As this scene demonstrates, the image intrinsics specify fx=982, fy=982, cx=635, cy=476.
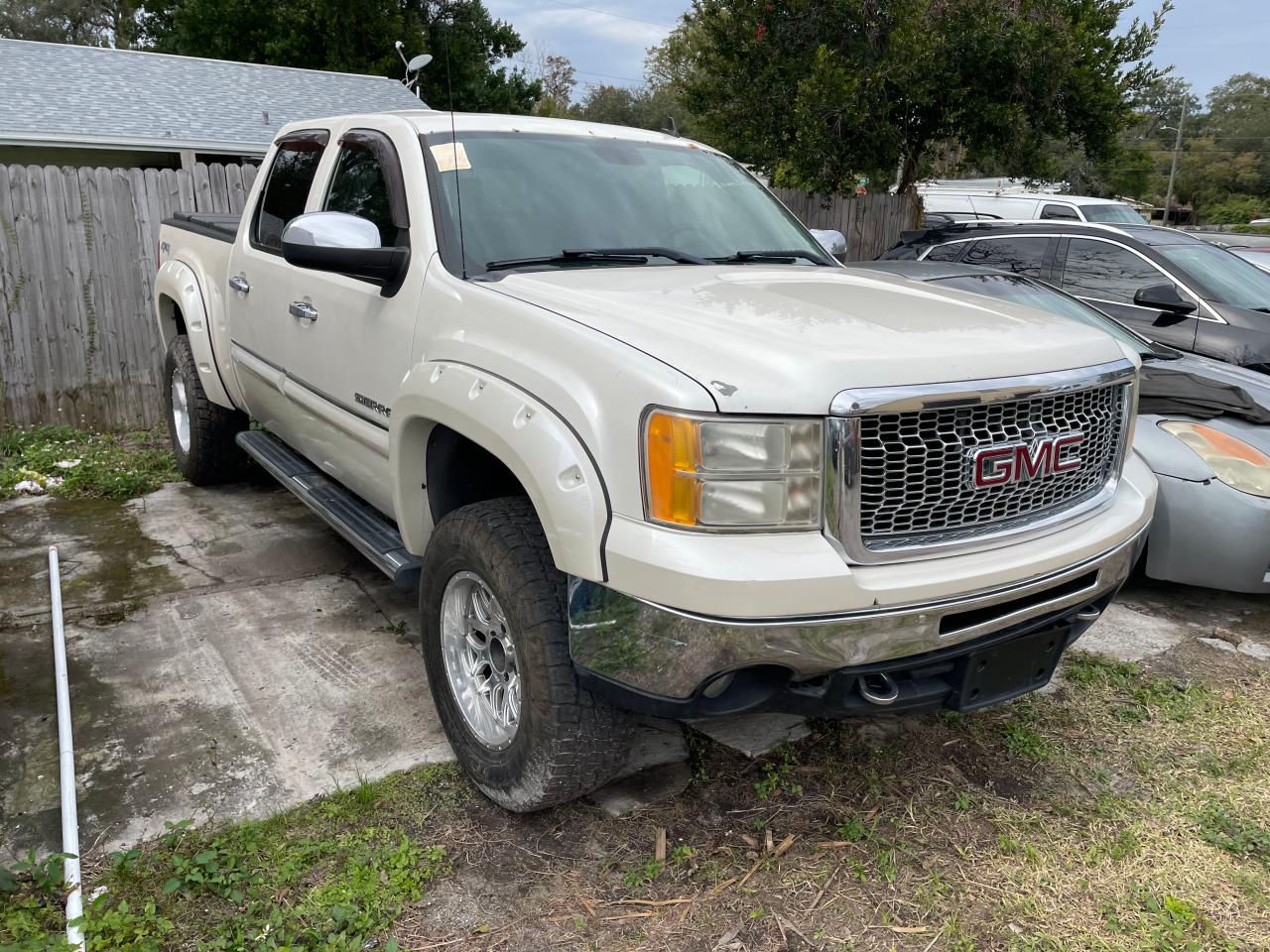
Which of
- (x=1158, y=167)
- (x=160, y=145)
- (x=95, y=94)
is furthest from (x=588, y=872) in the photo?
(x=1158, y=167)

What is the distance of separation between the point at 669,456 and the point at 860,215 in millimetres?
10203

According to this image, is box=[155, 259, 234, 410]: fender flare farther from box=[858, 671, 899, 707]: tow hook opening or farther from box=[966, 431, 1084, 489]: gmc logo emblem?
→ box=[966, 431, 1084, 489]: gmc logo emblem

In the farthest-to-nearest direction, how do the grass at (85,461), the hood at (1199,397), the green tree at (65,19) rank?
the green tree at (65,19)
the grass at (85,461)
the hood at (1199,397)

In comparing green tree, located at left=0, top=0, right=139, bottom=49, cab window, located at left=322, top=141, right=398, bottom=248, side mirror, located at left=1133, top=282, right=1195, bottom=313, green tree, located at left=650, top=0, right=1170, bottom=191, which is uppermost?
green tree, located at left=0, top=0, right=139, bottom=49

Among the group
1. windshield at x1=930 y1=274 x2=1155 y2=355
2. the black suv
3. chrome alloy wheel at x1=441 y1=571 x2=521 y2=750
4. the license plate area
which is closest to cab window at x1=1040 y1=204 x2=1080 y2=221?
the black suv

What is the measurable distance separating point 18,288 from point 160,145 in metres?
11.5

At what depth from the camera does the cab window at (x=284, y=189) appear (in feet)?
14.3

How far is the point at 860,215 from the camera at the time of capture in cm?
1159

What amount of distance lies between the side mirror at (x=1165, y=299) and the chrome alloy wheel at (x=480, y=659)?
552 centimetres

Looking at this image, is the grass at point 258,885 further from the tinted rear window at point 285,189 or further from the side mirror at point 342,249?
the tinted rear window at point 285,189

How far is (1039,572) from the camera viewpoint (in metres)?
2.53

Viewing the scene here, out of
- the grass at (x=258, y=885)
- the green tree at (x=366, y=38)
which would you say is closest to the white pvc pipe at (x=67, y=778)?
the grass at (x=258, y=885)

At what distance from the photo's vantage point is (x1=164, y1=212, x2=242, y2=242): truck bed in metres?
5.18

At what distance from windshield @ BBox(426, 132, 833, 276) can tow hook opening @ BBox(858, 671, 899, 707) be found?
1.64 metres
